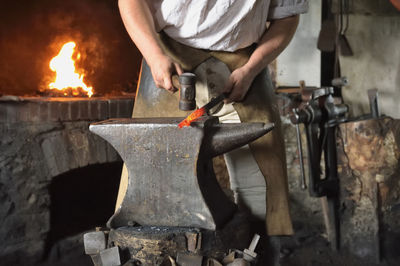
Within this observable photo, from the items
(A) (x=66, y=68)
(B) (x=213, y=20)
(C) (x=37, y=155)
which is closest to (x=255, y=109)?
(B) (x=213, y=20)

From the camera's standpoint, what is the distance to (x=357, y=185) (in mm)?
3100

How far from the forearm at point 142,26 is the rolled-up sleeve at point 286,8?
0.49 m

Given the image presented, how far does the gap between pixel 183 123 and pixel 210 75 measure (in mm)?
495

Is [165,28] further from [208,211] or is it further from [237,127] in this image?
[208,211]

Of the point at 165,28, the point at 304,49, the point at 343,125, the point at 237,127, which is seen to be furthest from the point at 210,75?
the point at 304,49

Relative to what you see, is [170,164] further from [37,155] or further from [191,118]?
[37,155]

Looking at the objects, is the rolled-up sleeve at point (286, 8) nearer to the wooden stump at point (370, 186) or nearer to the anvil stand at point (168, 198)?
the anvil stand at point (168, 198)

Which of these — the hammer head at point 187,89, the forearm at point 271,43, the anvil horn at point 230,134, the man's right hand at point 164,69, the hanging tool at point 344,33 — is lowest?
the anvil horn at point 230,134

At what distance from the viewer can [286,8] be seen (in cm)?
186

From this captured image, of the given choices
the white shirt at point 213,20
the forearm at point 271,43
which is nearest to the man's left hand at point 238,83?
the forearm at point 271,43

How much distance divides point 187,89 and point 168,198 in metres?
0.34

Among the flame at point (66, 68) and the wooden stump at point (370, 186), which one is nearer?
the wooden stump at point (370, 186)

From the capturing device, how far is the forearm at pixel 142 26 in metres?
1.63

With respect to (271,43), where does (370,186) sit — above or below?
below
